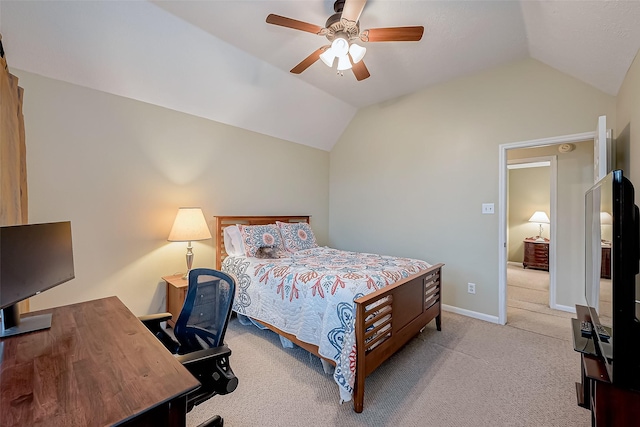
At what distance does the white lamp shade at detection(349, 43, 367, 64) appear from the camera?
2075mm

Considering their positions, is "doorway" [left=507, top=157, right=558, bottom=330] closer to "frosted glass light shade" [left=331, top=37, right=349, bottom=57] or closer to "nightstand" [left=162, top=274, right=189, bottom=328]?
"frosted glass light shade" [left=331, top=37, right=349, bottom=57]

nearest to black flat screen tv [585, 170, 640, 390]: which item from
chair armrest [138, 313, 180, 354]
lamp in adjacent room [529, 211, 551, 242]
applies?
chair armrest [138, 313, 180, 354]

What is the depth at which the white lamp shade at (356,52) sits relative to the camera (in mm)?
2075

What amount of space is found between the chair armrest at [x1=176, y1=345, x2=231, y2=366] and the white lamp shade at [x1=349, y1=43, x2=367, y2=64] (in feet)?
7.15

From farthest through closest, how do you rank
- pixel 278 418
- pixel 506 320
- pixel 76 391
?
pixel 506 320, pixel 278 418, pixel 76 391

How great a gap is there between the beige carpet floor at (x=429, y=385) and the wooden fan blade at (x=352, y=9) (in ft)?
8.56

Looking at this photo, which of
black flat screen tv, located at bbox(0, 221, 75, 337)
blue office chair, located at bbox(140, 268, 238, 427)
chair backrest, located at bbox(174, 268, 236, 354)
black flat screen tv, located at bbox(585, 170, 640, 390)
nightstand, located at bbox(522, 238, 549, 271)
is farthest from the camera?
nightstand, located at bbox(522, 238, 549, 271)

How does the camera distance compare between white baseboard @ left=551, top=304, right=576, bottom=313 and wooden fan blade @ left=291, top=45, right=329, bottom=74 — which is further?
white baseboard @ left=551, top=304, right=576, bottom=313

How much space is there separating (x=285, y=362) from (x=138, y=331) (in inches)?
55.3

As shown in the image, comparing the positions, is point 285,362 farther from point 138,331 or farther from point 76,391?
point 76,391

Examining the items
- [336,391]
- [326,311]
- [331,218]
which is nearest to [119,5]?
[326,311]

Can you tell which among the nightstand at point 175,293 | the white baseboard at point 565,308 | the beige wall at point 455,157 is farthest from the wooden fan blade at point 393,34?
the white baseboard at point 565,308

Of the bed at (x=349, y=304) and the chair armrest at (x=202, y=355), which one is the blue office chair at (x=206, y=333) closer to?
the chair armrest at (x=202, y=355)

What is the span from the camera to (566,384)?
2006 millimetres
